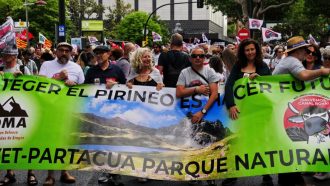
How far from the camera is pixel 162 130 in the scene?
679cm

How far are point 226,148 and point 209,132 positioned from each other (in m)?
0.28

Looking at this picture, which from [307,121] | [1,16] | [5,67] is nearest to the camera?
[307,121]

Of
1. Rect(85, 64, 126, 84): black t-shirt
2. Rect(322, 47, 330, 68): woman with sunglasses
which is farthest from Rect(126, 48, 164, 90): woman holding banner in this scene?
Rect(322, 47, 330, 68): woman with sunglasses

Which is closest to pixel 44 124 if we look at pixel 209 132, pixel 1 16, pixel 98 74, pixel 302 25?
pixel 98 74

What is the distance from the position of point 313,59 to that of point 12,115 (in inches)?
156

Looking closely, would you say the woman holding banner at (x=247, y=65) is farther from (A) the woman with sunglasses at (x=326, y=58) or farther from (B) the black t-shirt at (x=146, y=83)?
(A) the woman with sunglasses at (x=326, y=58)

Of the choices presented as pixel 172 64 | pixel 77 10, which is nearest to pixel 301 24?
pixel 77 10

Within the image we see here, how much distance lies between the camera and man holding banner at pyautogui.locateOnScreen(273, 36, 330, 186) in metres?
6.46

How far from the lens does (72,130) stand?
6832 mm

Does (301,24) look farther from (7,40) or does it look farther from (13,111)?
(13,111)

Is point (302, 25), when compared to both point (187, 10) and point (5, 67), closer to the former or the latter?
point (187, 10)

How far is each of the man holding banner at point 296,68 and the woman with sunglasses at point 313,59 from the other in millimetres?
1058

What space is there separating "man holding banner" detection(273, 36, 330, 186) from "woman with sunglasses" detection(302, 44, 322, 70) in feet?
3.47

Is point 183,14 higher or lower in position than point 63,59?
higher
